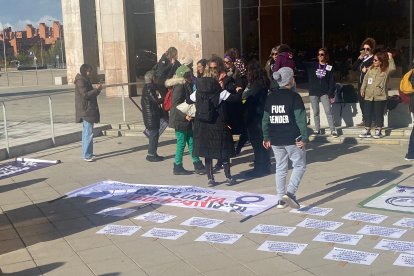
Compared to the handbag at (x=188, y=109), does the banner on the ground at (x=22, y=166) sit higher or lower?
lower

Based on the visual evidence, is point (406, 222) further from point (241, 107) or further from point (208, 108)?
point (241, 107)

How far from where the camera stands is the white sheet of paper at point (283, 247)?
568 centimetres

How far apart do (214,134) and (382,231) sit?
278 centimetres

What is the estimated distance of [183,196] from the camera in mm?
7941

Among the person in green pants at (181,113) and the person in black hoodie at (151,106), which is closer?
the person in green pants at (181,113)

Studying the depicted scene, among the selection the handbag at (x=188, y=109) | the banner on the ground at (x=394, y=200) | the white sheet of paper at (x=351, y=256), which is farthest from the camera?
the handbag at (x=188, y=109)

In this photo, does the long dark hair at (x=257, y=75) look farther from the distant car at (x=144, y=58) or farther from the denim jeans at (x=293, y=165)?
the distant car at (x=144, y=58)

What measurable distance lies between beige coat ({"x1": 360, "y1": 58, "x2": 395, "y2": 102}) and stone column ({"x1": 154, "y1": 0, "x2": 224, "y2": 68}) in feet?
25.8

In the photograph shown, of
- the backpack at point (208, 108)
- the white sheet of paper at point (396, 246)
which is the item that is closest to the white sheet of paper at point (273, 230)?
the white sheet of paper at point (396, 246)

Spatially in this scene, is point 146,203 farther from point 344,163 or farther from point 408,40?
point 408,40

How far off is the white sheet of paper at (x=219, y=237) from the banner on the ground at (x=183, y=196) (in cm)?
77

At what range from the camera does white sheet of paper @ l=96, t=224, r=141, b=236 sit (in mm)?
6504

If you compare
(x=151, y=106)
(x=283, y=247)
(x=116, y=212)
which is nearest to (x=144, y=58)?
(x=151, y=106)

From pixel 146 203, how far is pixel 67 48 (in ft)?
84.6
